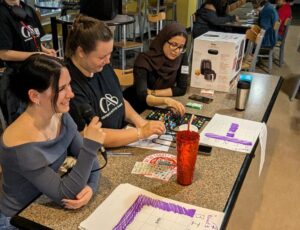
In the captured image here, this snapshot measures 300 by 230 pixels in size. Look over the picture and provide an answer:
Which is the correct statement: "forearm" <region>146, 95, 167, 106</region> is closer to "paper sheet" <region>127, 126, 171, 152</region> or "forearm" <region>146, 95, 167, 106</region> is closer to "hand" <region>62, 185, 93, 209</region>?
"paper sheet" <region>127, 126, 171, 152</region>

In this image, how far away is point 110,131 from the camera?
56.8 inches

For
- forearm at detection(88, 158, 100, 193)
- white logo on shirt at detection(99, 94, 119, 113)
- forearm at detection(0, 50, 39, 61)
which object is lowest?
forearm at detection(88, 158, 100, 193)

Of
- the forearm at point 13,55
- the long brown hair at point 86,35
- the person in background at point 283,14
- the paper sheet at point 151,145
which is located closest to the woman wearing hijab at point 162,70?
the paper sheet at point 151,145

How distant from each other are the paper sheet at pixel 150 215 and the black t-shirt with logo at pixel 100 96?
432 mm

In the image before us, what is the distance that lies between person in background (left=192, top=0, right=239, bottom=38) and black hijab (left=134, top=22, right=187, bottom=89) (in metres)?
2.84

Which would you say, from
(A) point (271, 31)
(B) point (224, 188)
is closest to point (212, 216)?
(B) point (224, 188)

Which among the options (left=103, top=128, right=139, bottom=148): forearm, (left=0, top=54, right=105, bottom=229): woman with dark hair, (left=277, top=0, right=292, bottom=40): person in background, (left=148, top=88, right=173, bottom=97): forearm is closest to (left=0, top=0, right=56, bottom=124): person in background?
(left=148, top=88, right=173, bottom=97): forearm

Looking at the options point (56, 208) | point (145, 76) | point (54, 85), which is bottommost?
point (56, 208)

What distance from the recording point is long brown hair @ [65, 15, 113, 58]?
1.41 meters

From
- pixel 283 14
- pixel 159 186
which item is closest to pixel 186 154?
pixel 159 186

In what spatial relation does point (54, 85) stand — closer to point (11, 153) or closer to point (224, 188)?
point (11, 153)

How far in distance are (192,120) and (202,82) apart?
1.78 ft

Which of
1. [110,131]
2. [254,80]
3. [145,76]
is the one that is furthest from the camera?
[254,80]

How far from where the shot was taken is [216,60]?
79.7 inches
